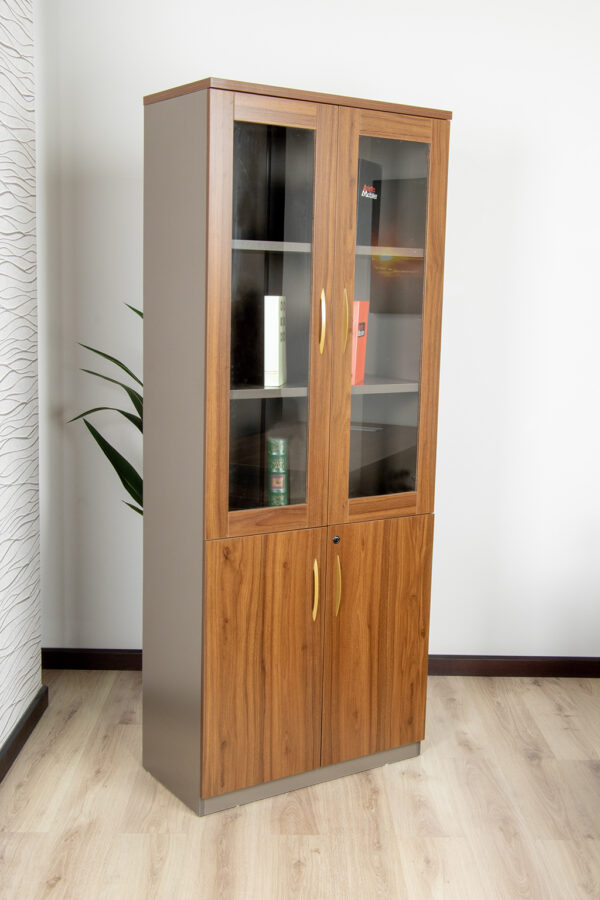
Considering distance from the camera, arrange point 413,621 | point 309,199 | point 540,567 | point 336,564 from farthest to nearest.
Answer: point 540,567, point 413,621, point 336,564, point 309,199

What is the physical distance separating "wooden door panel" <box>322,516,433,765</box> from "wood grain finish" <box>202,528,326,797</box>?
6cm

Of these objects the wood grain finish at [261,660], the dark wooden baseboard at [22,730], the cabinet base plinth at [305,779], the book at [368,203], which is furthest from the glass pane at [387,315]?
the dark wooden baseboard at [22,730]

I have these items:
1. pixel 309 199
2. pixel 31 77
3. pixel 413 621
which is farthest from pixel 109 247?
pixel 413 621

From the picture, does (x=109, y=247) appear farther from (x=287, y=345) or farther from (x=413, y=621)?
(x=413, y=621)

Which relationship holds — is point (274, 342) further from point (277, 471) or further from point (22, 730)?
point (22, 730)

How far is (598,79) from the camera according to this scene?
10.5ft

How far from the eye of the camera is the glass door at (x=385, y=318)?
97.0 inches

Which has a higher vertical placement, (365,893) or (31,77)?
(31,77)

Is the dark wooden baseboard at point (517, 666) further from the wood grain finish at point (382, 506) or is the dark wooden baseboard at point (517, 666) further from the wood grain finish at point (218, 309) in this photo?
the wood grain finish at point (218, 309)

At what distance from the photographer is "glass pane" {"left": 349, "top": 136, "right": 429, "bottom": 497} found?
251cm

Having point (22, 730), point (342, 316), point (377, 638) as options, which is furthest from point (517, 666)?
point (22, 730)

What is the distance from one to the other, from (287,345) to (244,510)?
46 cm

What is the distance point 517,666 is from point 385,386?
4.75 ft

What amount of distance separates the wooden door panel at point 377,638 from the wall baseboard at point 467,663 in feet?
2.22
